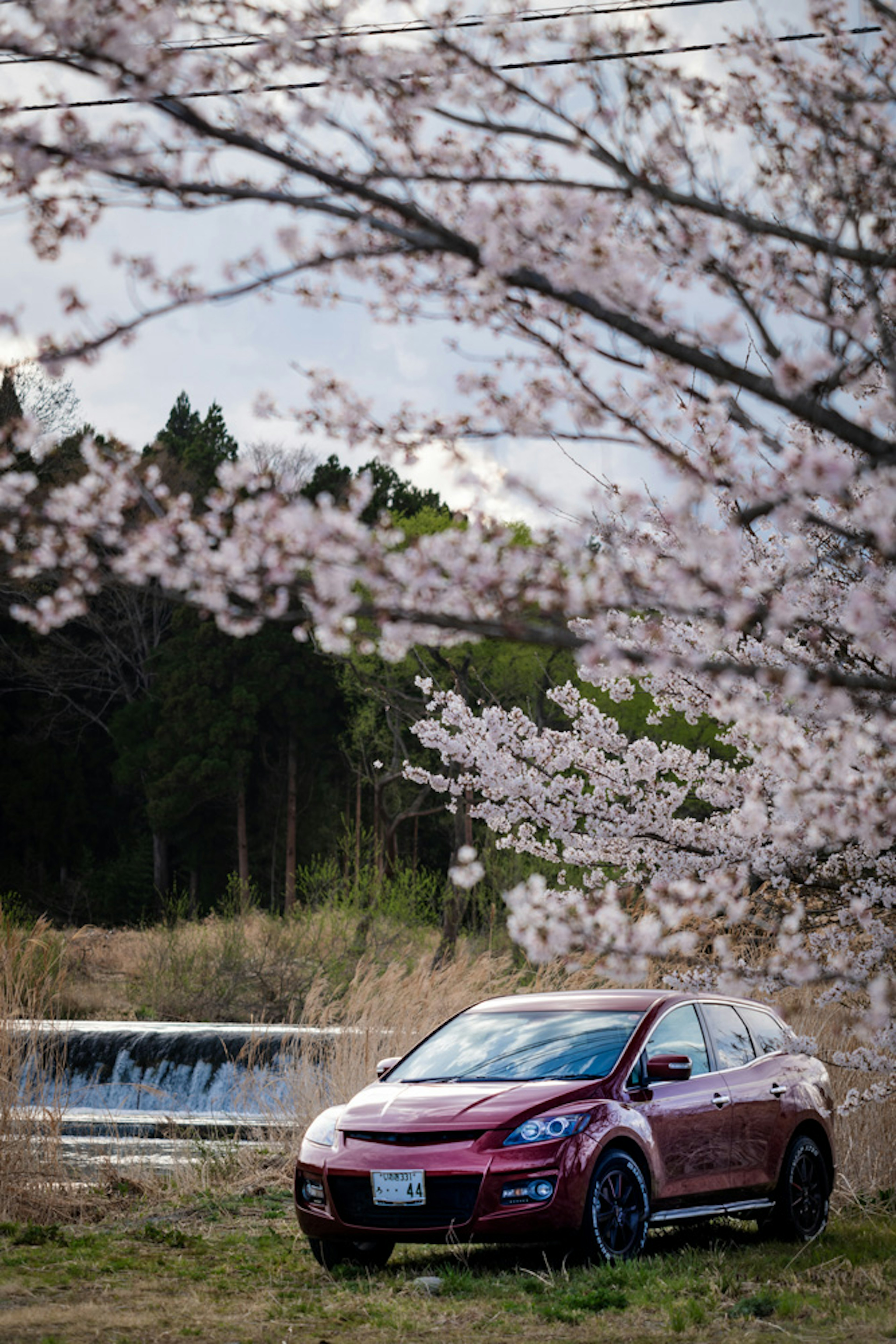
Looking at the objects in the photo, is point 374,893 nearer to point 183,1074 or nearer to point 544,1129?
point 183,1074

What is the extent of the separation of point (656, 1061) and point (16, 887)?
34566 mm

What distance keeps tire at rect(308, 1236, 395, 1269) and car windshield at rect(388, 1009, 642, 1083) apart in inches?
32.7

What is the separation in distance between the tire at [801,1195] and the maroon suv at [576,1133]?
0.04 ft

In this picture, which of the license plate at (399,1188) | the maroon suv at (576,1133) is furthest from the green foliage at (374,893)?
the license plate at (399,1188)

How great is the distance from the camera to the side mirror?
746 cm

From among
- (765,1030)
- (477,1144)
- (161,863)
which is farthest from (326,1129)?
(161,863)

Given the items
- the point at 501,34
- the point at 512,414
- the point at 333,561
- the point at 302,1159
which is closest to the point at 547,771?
the point at 302,1159

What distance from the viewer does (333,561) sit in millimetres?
3674

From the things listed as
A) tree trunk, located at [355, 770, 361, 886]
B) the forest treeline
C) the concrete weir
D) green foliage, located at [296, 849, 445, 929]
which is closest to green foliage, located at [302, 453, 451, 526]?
the forest treeline

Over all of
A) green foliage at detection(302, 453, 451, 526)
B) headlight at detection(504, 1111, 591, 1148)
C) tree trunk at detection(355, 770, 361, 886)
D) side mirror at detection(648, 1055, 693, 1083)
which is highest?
green foliage at detection(302, 453, 451, 526)

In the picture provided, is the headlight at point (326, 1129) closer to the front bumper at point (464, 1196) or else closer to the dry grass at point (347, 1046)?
the front bumper at point (464, 1196)

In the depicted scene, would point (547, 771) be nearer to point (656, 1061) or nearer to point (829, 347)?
point (656, 1061)

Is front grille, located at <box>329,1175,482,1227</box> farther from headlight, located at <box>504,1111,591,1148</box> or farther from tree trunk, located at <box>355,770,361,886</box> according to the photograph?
tree trunk, located at <box>355,770,361,886</box>

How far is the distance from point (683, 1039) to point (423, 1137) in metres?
1.74
